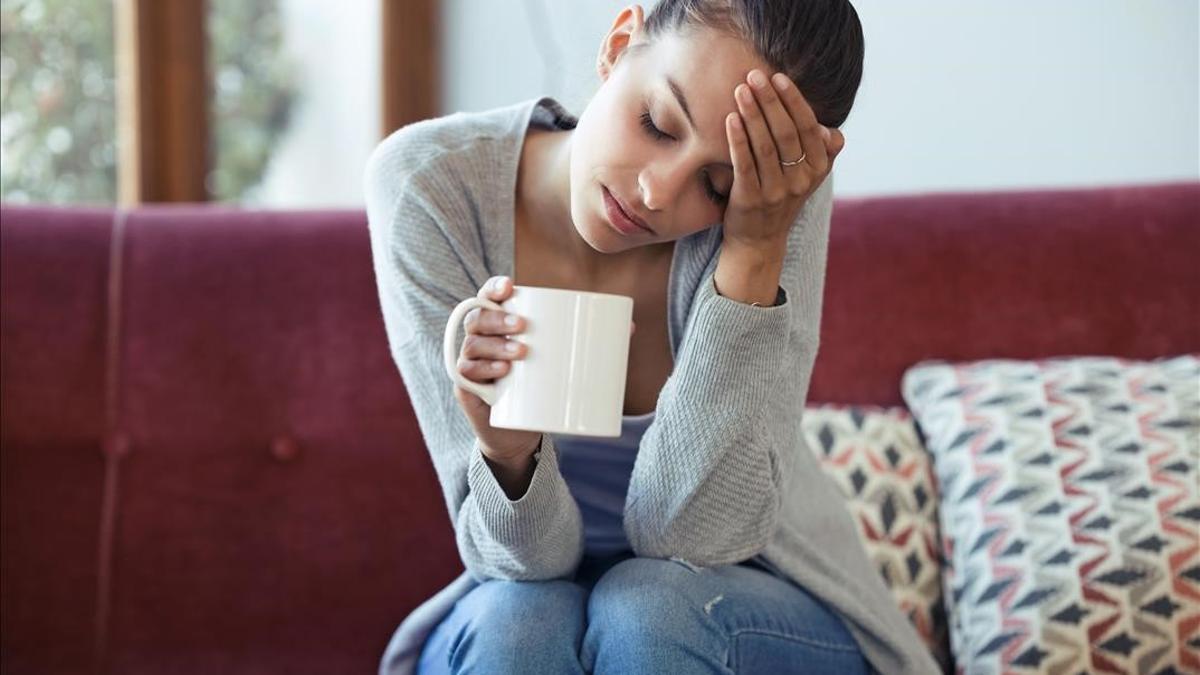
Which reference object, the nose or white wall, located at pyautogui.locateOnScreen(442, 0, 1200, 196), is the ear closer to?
the nose

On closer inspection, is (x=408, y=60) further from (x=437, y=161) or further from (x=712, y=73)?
(x=712, y=73)

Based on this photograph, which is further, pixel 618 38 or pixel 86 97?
pixel 86 97

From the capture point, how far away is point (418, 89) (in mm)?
2607

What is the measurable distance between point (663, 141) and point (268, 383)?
0.81 metres

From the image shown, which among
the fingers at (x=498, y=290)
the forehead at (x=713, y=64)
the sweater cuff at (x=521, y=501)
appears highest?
the forehead at (x=713, y=64)

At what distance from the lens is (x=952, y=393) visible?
5.31 feet

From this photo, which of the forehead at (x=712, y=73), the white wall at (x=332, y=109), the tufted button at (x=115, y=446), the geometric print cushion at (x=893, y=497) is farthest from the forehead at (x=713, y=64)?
the white wall at (x=332, y=109)

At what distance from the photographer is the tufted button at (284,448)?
5.40ft

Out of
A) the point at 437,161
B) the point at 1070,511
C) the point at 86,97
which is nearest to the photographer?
the point at 437,161

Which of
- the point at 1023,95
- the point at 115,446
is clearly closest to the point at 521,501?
the point at 115,446

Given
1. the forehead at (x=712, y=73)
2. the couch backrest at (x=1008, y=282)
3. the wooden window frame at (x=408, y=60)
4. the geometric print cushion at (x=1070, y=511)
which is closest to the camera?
the forehead at (x=712, y=73)

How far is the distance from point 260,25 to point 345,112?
0.77ft

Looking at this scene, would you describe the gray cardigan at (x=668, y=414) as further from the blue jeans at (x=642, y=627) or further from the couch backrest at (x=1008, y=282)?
the couch backrest at (x=1008, y=282)

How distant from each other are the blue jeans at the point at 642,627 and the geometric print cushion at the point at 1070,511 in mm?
377
